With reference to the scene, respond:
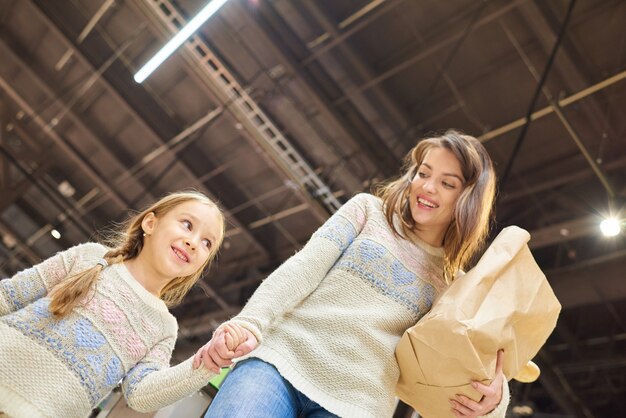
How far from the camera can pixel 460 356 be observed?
1307 millimetres

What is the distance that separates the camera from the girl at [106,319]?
1.57 m

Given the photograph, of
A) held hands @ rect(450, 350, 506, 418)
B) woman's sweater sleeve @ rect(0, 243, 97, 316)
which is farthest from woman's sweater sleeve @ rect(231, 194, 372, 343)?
woman's sweater sleeve @ rect(0, 243, 97, 316)

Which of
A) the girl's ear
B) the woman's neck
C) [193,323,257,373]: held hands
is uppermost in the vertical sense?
the girl's ear

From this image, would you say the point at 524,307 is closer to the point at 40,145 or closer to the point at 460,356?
the point at 460,356

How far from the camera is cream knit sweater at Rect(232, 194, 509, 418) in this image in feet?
4.36

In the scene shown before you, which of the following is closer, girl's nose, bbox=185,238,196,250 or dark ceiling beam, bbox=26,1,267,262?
girl's nose, bbox=185,238,196,250

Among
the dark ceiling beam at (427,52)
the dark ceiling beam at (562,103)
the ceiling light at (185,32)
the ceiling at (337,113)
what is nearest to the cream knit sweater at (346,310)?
the ceiling light at (185,32)

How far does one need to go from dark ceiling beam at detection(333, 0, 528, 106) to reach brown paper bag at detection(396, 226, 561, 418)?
5318mm

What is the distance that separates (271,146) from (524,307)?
6259mm

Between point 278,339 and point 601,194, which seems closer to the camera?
point 278,339

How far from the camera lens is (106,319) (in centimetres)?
173

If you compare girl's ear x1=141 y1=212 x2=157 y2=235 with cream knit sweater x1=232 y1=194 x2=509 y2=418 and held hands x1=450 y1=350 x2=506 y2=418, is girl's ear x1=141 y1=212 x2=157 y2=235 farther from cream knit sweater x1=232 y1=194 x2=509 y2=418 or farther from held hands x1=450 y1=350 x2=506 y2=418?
held hands x1=450 y1=350 x2=506 y2=418

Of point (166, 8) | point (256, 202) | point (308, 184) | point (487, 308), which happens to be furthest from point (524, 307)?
point (256, 202)

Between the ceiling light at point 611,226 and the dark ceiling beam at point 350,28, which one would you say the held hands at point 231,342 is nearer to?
the ceiling light at point 611,226
